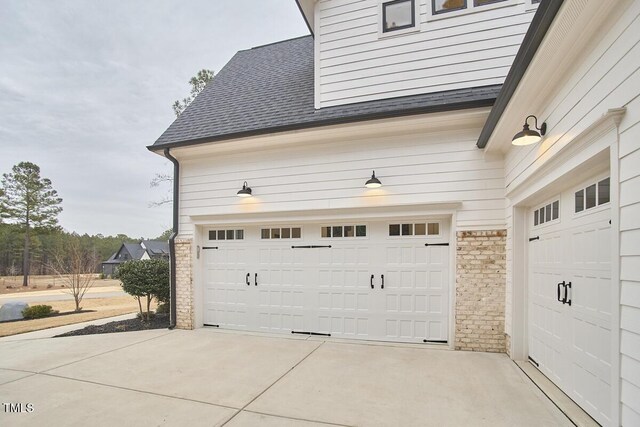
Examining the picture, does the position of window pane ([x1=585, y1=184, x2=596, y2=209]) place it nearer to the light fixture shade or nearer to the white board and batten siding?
the light fixture shade

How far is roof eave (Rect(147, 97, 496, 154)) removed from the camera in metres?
4.48

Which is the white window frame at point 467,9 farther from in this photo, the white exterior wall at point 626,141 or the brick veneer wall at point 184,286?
the brick veneer wall at point 184,286

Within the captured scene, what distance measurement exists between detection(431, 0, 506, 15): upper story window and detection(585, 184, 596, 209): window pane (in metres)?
4.14

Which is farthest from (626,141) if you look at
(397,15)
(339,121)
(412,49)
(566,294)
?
(397,15)

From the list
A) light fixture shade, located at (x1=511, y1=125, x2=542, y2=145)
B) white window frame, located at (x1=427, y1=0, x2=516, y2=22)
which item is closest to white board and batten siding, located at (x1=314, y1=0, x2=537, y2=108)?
white window frame, located at (x1=427, y1=0, x2=516, y2=22)

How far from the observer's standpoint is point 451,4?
545 centimetres

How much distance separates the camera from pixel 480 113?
4590 millimetres

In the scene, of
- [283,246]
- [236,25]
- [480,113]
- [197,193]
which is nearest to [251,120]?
[197,193]

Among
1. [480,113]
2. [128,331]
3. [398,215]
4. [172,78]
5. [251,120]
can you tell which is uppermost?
[172,78]

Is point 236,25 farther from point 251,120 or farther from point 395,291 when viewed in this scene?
point 395,291

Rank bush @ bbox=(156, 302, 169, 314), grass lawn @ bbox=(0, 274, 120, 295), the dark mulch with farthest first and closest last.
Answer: grass lawn @ bbox=(0, 274, 120, 295) → bush @ bbox=(156, 302, 169, 314) → the dark mulch

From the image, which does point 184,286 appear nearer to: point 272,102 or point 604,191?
point 272,102

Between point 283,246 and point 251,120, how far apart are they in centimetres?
248

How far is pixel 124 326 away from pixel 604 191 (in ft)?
26.4
